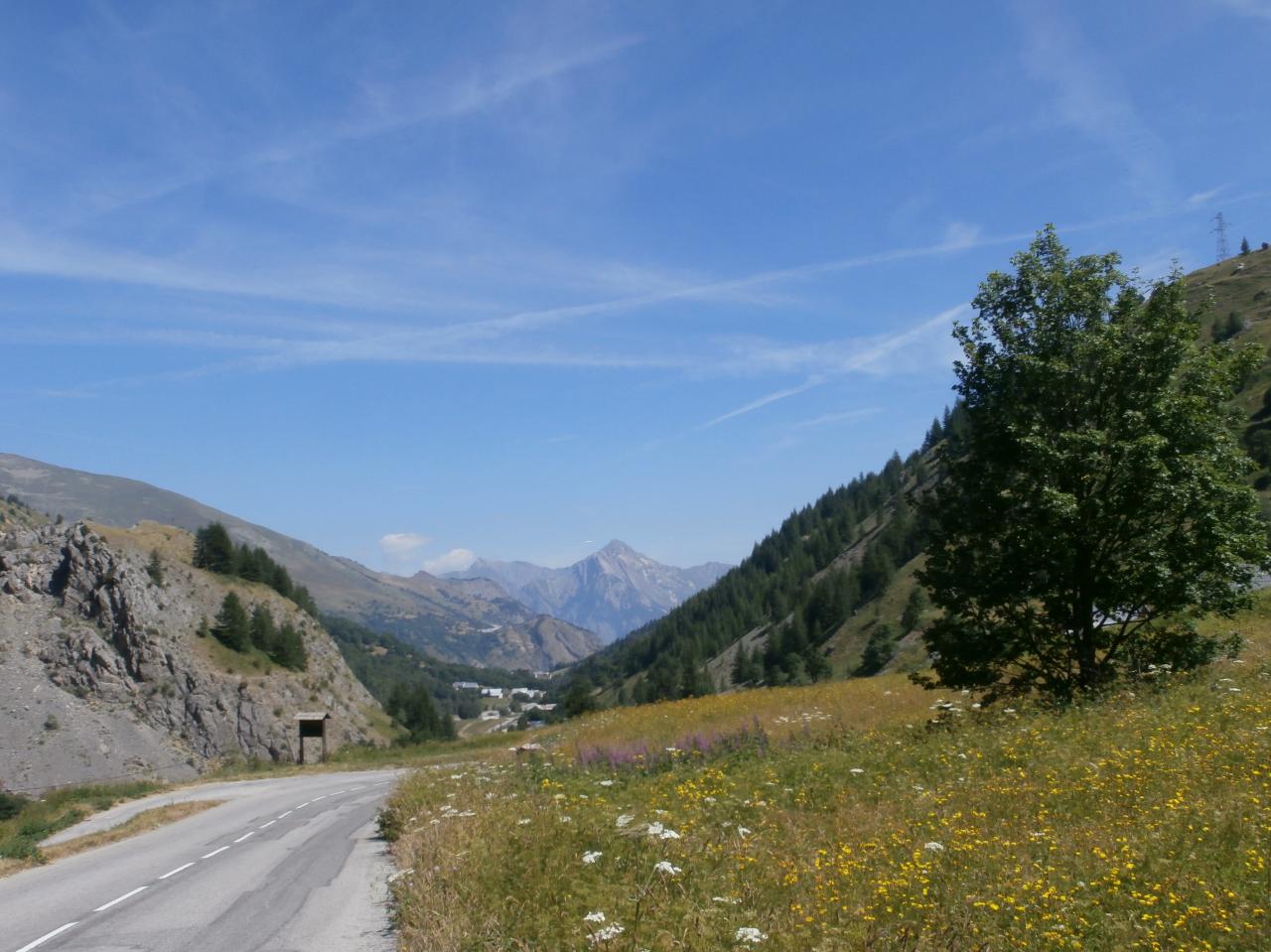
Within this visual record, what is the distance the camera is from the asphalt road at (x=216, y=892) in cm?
1000

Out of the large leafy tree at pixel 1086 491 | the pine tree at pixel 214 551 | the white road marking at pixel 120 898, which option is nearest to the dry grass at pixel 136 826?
the white road marking at pixel 120 898

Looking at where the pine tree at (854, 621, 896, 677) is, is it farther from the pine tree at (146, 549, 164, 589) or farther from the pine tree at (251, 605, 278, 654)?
the pine tree at (146, 549, 164, 589)

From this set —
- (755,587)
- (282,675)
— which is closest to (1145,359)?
(282,675)

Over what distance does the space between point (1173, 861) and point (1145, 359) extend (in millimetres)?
11708

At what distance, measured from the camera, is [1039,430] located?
51.6 feet

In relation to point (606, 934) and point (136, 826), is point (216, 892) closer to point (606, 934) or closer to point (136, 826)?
point (606, 934)

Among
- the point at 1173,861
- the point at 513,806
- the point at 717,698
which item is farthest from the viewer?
the point at 717,698

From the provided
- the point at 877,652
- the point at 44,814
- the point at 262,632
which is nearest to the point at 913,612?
the point at 877,652

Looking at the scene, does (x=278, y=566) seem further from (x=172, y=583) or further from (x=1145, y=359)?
(x=1145, y=359)

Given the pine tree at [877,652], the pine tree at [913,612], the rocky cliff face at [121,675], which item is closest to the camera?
the rocky cliff face at [121,675]

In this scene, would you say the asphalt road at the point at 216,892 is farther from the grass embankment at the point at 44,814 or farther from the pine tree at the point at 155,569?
the pine tree at the point at 155,569

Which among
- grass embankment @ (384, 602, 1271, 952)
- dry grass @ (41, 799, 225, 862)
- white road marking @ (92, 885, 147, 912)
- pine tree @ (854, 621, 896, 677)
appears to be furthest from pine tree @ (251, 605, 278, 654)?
white road marking @ (92, 885, 147, 912)

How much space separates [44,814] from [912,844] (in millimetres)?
27032

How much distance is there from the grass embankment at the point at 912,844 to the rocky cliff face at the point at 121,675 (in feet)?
242
